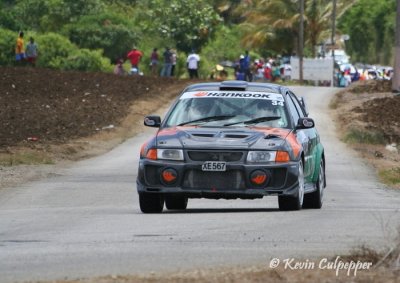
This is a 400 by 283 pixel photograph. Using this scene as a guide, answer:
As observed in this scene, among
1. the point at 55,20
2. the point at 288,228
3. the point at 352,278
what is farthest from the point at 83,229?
the point at 55,20

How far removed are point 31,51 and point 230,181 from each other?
46.2 m

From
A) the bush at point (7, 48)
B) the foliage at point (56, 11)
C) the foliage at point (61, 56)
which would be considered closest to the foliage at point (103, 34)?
the foliage at point (56, 11)

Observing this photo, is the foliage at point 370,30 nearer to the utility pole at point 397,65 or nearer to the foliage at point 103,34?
the foliage at point 103,34

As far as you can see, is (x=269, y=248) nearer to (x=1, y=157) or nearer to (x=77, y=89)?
(x=1, y=157)

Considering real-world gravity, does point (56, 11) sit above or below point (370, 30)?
above

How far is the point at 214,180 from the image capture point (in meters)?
15.1

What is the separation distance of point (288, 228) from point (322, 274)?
3790 millimetres

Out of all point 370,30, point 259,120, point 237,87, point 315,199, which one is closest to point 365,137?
point 315,199

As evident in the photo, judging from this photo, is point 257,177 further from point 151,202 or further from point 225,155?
point 151,202

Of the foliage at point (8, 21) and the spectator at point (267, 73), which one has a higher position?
the foliage at point (8, 21)

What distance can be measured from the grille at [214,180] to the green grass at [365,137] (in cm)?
2012

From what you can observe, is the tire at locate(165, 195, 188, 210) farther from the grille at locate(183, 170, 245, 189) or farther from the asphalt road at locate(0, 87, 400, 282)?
the grille at locate(183, 170, 245, 189)

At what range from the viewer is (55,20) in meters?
75.9

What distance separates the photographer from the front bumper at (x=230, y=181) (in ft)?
49.4
